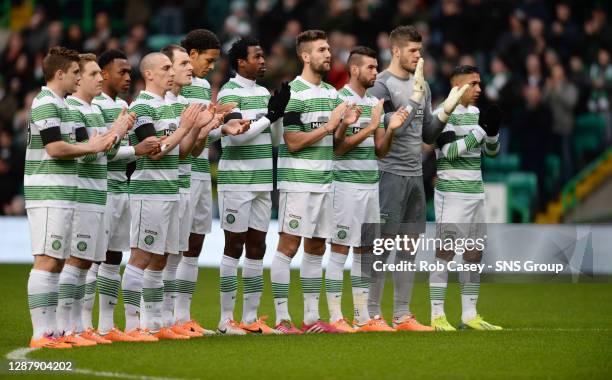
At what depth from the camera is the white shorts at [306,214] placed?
40.4 ft

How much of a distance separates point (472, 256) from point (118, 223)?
3.44 metres

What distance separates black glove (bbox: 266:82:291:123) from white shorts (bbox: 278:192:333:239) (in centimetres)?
75

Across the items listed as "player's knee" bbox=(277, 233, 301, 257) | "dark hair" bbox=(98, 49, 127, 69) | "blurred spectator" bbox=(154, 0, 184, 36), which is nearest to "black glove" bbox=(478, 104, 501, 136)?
"player's knee" bbox=(277, 233, 301, 257)

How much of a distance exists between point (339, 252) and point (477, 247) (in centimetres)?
141

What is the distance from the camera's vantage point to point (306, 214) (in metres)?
12.3

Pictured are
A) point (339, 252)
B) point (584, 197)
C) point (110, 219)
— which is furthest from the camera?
point (584, 197)

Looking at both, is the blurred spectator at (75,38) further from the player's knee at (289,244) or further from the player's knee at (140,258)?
the player's knee at (140,258)

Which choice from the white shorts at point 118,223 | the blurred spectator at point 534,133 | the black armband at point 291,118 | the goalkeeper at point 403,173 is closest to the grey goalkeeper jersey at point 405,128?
the goalkeeper at point 403,173

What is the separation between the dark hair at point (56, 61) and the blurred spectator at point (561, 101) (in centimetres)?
1215

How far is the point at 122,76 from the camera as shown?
12.1 metres

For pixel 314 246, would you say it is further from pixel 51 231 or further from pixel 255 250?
pixel 51 231

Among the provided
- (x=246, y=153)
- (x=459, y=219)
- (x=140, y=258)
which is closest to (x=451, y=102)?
(x=459, y=219)

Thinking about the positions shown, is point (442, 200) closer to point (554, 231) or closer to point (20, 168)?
point (554, 231)

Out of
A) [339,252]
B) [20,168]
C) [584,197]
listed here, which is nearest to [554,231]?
[339,252]
